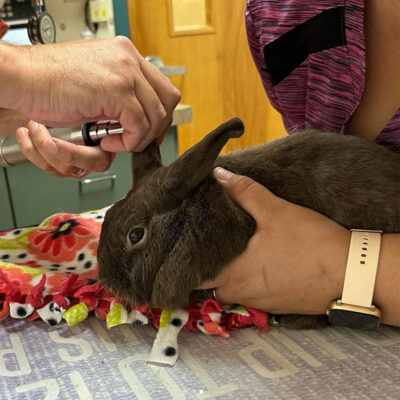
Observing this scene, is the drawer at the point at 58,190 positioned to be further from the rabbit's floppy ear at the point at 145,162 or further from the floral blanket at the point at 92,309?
the rabbit's floppy ear at the point at 145,162

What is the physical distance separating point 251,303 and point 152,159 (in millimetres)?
328

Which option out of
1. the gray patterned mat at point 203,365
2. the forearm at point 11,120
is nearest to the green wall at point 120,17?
the forearm at point 11,120

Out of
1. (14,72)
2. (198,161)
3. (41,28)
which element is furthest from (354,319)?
(41,28)

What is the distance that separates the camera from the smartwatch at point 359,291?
722 mm

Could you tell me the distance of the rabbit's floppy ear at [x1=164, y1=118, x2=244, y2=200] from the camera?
2.47ft

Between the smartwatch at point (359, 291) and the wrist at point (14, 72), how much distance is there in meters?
0.55

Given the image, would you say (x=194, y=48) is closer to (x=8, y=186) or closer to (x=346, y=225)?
(x=8, y=186)

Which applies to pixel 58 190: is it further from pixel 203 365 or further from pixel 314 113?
pixel 203 365

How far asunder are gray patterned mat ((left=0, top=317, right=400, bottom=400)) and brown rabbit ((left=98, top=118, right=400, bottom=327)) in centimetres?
6

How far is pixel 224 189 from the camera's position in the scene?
0.83m

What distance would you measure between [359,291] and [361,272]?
0.03 meters

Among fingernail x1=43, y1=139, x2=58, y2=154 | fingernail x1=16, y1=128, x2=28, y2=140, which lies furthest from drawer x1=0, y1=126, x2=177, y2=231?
fingernail x1=43, y1=139, x2=58, y2=154

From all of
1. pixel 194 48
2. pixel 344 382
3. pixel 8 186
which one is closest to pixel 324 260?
pixel 344 382

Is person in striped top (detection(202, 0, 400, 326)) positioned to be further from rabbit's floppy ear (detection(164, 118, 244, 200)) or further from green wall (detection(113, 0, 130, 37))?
green wall (detection(113, 0, 130, 37))
